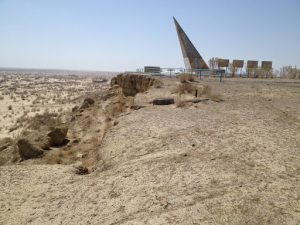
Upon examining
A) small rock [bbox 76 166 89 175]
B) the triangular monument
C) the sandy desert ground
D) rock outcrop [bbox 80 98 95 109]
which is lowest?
rock outcrop [bbox 80 98 95 109]

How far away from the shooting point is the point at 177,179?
5836 mm

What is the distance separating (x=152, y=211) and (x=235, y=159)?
7.86 ft

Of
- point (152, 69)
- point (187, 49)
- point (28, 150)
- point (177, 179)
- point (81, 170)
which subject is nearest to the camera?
point (177, 179)

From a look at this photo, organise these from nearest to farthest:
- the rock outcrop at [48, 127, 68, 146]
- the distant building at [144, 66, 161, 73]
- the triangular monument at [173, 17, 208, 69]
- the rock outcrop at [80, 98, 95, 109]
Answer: the rock outcrop at [48, 127, 68, 146], the rock outcrop at [80, 98, 95, 109], the distant building at [144, 66, 161, 73], the triangular monument at [173, 17, 208, 69]

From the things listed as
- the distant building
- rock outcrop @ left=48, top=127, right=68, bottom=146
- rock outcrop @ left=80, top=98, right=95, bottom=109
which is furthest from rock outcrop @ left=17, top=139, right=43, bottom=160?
the distant building

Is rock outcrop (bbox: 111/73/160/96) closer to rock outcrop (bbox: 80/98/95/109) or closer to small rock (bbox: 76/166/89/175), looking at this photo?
rock outcrop (bbox: 80/98/95/109)

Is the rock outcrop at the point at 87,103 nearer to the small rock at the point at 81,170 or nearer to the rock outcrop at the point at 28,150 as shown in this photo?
the rock outcrop at the point at 28,150

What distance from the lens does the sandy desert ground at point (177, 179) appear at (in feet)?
15.6

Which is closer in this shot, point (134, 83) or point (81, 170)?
point (81, 170)

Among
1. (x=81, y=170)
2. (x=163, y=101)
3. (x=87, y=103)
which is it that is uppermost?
(x=163, y=101)

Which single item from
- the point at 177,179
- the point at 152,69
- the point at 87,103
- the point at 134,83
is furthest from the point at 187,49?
the point at 177,179

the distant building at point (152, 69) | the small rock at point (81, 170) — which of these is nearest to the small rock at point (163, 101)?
the small rock at point (81, 170)

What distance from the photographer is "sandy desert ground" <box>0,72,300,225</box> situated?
4.76 metres

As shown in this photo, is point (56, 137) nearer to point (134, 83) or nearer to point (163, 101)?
point (163, 101)
